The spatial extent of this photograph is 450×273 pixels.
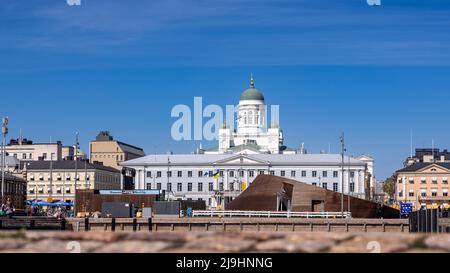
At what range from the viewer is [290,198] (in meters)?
68.4

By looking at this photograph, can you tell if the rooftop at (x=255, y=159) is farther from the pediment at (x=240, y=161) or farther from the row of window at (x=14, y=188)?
the row of window at (x=14, y=188)

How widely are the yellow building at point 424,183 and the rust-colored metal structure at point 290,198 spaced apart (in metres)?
104

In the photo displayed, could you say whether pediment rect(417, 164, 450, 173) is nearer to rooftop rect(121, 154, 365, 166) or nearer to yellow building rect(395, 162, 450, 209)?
yellow building rect(395, 162, 450, 209)

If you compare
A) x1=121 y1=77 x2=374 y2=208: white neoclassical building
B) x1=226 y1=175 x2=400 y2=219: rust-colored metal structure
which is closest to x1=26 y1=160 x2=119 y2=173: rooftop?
x1=121 y1=77 x2=374 y2=208: white neoclassical building

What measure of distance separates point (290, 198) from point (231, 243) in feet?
203

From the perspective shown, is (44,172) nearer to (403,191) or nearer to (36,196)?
(36,196)

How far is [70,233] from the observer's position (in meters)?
7.25

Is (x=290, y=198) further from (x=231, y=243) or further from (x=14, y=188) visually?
(x=14, y=188)

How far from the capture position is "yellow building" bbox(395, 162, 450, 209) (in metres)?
172

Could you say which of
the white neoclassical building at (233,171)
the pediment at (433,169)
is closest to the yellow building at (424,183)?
the pediment at (433,169)

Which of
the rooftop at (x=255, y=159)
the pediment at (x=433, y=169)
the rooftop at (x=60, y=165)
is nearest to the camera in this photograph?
the pediment at (x=433, y=169)

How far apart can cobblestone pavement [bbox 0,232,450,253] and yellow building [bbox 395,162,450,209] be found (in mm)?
168158

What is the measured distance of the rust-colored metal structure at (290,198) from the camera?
223ft
